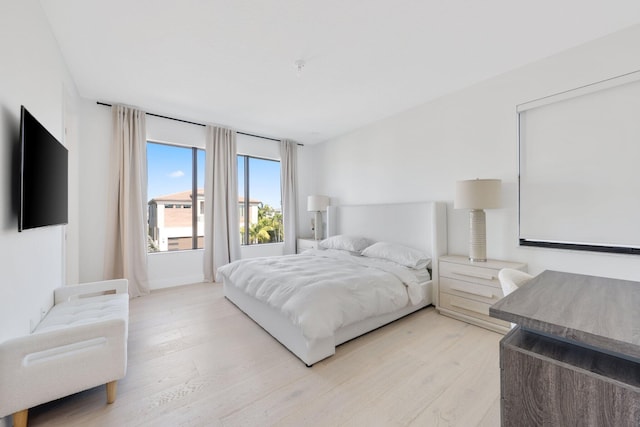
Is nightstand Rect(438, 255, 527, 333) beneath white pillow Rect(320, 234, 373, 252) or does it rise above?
beneath

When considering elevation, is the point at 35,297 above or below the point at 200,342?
above

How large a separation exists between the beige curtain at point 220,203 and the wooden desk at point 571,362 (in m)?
4.12

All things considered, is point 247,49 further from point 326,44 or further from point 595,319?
point 595,319

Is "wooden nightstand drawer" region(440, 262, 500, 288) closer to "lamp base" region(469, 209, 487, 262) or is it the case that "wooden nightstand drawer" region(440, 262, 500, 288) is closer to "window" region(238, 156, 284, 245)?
"lamp base" region(469, 209, 487, 262)

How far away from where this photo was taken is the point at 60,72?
2.44 metres

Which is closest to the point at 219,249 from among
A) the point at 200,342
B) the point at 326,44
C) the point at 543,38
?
Result: the point at 200,342

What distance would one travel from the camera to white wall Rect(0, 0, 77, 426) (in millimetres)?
1392

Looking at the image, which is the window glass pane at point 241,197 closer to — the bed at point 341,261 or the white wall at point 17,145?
the bed at point 341,261

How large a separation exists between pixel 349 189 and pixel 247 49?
2.93 meters

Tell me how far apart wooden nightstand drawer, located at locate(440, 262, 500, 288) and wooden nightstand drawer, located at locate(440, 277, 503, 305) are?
42 millimetres

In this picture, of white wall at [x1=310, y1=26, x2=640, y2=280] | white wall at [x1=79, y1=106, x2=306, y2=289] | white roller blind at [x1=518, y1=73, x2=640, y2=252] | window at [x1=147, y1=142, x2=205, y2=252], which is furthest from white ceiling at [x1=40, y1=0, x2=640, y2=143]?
window at [x1=147, y1=142, x2=205, y2=252]

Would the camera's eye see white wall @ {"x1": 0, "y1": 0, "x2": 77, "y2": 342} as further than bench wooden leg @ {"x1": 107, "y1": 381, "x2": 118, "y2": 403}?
No

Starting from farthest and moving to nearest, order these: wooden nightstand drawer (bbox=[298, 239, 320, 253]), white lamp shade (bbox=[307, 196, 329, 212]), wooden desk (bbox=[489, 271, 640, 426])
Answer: white lamp shade (bbox=[307, 196, 329, 212]) → wooden nightstand drawer (bbox=[298, 239, 320, 253]) → wooden desk (bbox=[489, 271, 640, 426])

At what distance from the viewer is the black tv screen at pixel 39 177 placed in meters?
1.48
